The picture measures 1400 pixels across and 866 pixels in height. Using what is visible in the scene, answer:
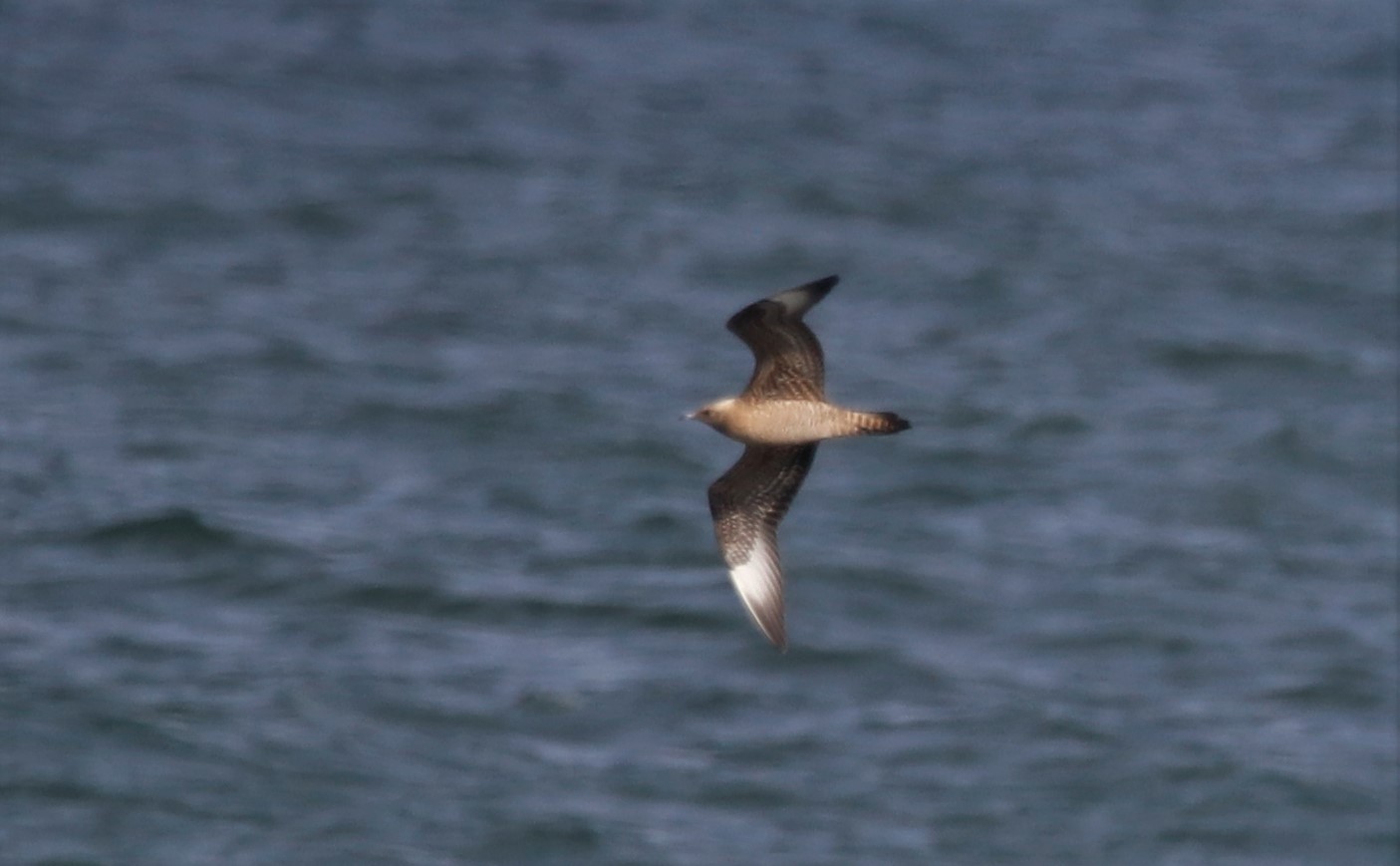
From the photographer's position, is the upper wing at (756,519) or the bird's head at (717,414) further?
the upper wing at (756,519)

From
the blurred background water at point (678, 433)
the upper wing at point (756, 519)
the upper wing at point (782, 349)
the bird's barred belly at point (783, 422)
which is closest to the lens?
the upper wing at point (782, 349)

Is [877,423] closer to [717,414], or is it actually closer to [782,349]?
[782,349]

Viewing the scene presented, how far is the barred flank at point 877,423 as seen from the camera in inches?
290

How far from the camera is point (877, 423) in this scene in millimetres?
7469

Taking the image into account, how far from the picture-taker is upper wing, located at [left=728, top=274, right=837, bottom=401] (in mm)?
7539

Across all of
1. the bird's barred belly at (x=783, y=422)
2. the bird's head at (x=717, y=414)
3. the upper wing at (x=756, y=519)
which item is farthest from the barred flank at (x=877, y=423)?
the upper wing at (x=756, y=519)

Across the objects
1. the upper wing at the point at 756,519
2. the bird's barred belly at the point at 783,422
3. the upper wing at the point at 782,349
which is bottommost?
the upper wing at the point at 756,519

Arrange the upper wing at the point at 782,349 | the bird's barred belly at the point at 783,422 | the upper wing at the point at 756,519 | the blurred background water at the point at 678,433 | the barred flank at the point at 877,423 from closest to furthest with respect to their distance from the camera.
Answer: the barred flank at the point at 877,423
the upper wing at the point at 782,349
the bird's barred belly at the point at 783,422
the upper wing at the point at 756,519
the blurred background water at the point at 678,433

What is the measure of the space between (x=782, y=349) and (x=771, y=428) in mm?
254

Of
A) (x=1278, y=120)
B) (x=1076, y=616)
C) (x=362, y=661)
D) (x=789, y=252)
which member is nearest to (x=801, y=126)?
(x=789, y=252)

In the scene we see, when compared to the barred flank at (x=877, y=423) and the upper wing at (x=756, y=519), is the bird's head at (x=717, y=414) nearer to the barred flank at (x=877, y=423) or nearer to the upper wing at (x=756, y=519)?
the upper wing at (x=756, y=519)

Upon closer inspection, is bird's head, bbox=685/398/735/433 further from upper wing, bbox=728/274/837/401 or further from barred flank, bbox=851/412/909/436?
barred flank, bbox=851/412/909/436

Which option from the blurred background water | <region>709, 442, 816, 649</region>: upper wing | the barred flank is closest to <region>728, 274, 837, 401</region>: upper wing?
the barred flank

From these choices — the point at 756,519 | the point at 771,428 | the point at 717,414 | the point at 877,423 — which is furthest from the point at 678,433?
the point at 877,423
